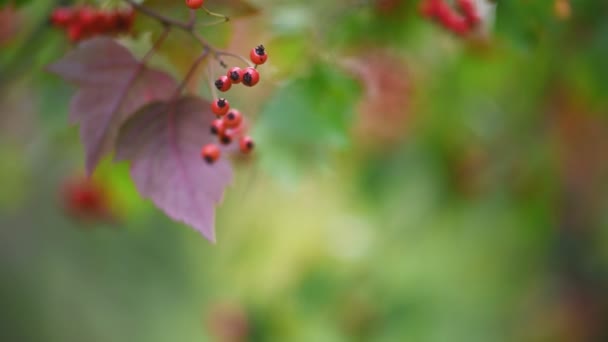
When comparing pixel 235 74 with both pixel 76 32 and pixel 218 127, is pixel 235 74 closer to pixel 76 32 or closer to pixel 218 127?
pixel 218 127

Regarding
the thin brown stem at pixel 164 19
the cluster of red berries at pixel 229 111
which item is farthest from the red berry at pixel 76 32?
the cluster of red berries at pixel 229 111

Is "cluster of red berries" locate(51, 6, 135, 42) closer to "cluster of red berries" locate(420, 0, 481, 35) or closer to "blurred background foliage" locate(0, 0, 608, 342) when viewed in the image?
"blurred background foliage" locate(0, 0, 608, 342)

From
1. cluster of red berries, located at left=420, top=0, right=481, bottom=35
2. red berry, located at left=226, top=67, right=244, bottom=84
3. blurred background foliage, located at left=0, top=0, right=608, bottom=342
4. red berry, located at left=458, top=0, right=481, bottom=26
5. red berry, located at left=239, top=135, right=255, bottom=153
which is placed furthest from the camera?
blurred background foliage, located at left=0, top=0, right=608, bottom=342

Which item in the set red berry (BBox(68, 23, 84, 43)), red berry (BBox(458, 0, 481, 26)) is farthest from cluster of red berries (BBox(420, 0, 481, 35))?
red berry (BBox(68, 23, 84, 43))

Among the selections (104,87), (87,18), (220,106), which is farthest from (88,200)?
(220,106)

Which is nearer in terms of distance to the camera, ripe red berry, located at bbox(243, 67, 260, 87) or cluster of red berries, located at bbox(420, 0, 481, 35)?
ripe red berry, located at bbox(243, 67, 260, 87)
